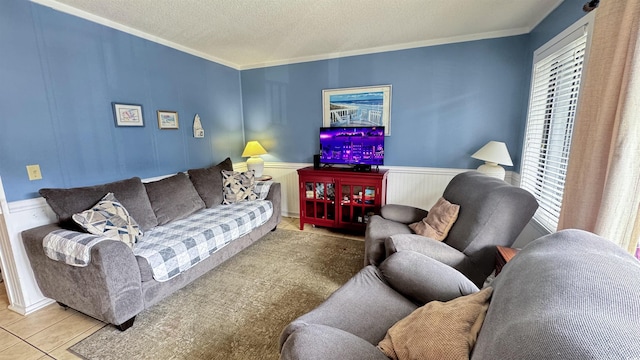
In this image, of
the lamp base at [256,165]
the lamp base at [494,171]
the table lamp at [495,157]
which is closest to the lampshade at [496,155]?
the table lamp at [495,157]

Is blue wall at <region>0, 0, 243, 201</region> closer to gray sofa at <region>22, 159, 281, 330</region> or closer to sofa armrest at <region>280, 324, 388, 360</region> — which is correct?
gray sofa at <region>22, 159, 281, 330</region>

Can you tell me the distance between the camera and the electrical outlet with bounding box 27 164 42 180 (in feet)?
6.62

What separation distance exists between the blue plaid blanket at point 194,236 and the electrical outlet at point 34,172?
0.90 metres

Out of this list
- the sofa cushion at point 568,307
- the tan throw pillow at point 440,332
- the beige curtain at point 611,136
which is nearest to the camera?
the sofa cushion at point 568,307

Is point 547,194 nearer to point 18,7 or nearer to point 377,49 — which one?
point 377,49

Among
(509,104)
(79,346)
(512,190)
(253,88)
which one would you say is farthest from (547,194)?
(253,88)

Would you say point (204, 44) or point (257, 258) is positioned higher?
point (204, 44)

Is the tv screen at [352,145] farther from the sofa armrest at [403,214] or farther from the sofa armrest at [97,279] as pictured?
the sofa armrest at [97,279]

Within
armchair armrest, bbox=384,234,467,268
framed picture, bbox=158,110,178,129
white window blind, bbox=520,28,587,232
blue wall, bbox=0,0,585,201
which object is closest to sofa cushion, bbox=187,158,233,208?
blue wall, bbox=0,0,585,201

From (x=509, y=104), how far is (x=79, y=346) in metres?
4.37

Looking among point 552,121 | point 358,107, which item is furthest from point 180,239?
point 552,121

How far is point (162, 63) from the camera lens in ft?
9.78

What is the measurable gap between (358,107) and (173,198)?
2511 mm

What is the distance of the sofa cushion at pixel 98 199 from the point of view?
76.8 inches
